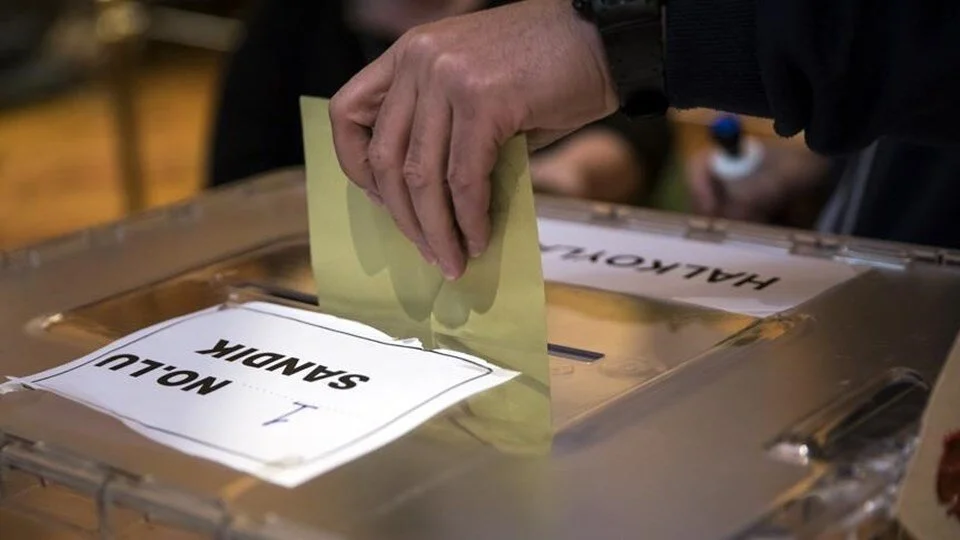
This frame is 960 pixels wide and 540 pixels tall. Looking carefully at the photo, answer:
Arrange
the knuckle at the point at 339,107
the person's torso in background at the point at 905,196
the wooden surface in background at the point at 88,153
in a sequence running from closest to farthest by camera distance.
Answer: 1. the knuckle at the point at 339,107
2. the person's torso in background at the point at 905,196
3. the wooden surface in background at the point at 88,153

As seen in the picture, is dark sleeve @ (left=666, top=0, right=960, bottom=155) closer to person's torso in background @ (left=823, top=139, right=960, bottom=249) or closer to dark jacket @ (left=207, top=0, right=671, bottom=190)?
person's torso in background @ (left=823, top=139, right=960, bottom=249)

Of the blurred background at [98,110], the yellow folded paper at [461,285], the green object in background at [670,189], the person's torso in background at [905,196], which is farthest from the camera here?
the blurred background at [98,110]

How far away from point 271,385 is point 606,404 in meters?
0.16

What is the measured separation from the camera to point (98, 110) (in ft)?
11.4

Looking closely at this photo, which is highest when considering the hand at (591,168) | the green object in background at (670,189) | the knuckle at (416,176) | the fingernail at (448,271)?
the knuckle at (416,176)

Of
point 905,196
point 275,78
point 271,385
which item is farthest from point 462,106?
point 275,78

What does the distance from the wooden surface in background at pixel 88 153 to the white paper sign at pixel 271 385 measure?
2.08 meters

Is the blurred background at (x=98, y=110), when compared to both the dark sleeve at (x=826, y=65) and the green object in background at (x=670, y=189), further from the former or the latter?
the dark sleeve at (x=826, y=65)

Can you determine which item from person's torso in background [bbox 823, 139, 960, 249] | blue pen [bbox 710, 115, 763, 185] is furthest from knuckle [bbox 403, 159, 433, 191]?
blue pen [bbox 710, 115, 763, 185]

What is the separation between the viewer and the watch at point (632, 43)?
0.69m

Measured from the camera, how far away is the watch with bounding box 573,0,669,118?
0.69 m

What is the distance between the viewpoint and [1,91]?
3195 millimetres

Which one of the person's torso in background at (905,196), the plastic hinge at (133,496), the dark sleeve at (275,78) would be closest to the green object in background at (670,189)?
the dark sleeve at (275,78)

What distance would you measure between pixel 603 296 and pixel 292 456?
27cm
